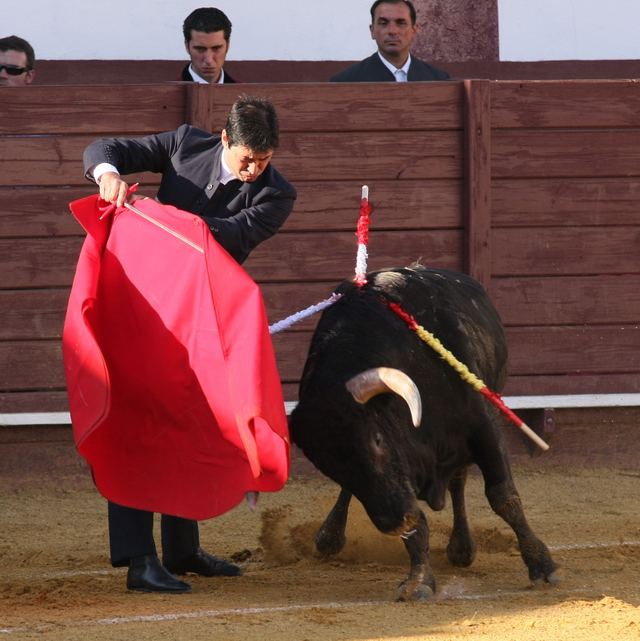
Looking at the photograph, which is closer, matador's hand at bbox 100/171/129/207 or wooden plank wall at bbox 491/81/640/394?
matador's hand at bbox 100/171/129/207

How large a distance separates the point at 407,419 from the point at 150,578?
1.00 meters

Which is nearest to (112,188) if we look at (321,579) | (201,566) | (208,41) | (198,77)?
(201,566)

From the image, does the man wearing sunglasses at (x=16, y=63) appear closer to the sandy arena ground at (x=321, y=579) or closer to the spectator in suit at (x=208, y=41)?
the spectator in suit at (x=208, y=41)

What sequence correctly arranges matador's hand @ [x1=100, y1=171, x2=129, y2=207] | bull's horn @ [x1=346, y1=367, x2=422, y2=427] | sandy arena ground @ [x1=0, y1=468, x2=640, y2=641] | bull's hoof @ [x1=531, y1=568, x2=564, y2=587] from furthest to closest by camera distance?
bull's hoof @ [x1=531, y1=568, x2=564, y2=587], matador's hand @ [x1=100, y1=171, x2=129, y2=207], bull's horn @ [x1=346, y1=367, x2=422, y2=427], sandy arena ground @ [x1=0, y1=468, x2=640, y2=641]

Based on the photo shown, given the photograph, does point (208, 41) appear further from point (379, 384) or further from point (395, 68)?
point (379, 384)

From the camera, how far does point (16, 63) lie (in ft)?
17.3

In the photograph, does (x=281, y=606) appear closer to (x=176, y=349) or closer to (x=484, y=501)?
(x=176, y=349)

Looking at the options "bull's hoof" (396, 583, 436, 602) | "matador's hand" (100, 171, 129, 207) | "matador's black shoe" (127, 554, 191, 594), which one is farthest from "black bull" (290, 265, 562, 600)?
"matador's hand" (100, 171, 129, 207)

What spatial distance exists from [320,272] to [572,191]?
1.50m

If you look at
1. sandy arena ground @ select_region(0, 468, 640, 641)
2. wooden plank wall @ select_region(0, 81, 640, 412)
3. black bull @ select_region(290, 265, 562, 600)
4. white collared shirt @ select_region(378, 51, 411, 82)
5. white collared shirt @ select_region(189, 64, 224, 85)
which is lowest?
sandy arena ground @ select_region(0, 468, 640, 641)

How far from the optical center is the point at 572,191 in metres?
5.62

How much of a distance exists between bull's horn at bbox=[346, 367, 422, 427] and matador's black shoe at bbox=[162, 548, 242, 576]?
0.94 meters

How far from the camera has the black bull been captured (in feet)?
10.2

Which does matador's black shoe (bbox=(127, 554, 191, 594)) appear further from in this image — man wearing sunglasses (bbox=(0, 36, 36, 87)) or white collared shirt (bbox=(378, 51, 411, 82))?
Answer: white collared shirt (bbox=(378, 51, 411, 82))
